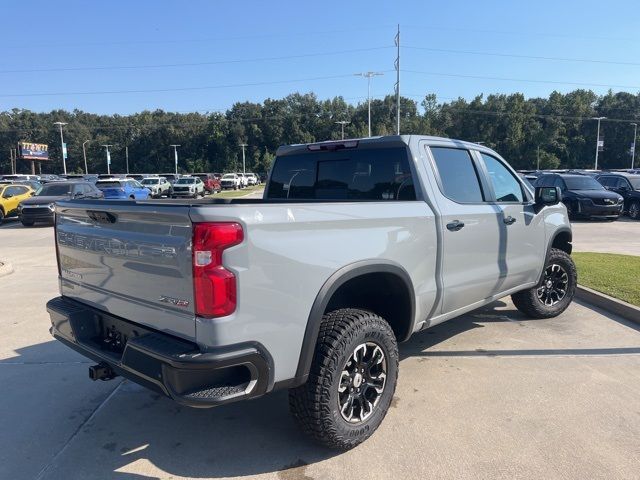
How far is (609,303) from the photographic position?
6.22m

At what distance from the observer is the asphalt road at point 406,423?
297 centimetres

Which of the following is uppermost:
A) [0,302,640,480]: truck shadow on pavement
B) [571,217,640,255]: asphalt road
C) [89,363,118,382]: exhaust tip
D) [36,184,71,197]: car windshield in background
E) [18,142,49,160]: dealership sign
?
→ [18,142,49,160]: dealership sign

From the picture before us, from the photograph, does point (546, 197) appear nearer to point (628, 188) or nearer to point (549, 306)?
point (549, 306)

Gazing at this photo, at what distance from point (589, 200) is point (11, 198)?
2283cm

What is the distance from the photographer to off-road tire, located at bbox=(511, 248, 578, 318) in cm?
563

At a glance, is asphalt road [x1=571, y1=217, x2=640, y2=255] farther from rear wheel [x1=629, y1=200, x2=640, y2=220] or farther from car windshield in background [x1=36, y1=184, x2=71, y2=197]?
car windshield in background [x1=36, y1=184, x2=71, y2=197]

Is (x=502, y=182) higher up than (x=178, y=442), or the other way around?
(x=502, y=182)

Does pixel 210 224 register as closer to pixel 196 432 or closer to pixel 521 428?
pixel 196 432

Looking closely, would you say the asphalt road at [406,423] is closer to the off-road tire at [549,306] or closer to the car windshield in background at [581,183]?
the off-road tire at [549,306]

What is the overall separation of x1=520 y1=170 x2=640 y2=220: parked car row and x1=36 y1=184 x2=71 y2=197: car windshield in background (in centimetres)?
1865

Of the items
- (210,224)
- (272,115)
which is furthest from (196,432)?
(272,115)

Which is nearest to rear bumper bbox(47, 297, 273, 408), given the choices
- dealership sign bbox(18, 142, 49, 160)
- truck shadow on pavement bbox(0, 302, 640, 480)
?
truck shadow on pavement bbox(0, 302, 640, 480)

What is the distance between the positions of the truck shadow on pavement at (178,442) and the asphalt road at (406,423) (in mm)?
11

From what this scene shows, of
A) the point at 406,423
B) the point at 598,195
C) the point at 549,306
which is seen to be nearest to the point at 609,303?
the point at 549,306
